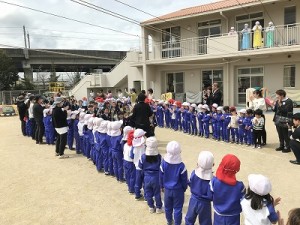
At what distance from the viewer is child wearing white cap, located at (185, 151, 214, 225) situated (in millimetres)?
3938

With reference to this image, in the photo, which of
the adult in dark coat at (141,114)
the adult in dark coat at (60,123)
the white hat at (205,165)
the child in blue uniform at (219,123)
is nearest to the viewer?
the white hat at (205,165)

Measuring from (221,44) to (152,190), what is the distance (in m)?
14.6

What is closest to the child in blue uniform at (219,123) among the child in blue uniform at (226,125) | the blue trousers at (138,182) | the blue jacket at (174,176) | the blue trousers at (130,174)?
the child in blue uniform at (226,125)

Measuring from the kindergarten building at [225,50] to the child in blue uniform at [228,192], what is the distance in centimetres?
1395

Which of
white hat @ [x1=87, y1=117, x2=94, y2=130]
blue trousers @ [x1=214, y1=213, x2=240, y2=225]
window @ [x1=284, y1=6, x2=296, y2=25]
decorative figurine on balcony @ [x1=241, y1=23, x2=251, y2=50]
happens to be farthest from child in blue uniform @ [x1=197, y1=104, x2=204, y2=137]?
window @ [x1=284, y1=6, x2=296, y2=25]

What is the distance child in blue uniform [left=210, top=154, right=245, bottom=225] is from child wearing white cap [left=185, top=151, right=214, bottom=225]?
28cm

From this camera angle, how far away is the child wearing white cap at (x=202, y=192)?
3938 millimetres

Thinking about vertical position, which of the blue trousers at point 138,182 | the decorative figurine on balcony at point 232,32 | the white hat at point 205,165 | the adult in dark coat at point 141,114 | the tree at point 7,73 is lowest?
the blue trousers at point 138,182

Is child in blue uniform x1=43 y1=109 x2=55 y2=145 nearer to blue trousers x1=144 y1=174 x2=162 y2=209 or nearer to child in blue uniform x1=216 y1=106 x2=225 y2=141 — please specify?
child in blue uniform x1=216 y1=106 x2=225 y2=141

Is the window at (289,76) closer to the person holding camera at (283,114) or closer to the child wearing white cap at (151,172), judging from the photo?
the person holding camera at (283,114)

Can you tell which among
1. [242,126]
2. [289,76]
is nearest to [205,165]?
[242,126]

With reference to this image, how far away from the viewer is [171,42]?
21.6 metres

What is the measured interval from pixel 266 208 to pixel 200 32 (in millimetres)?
18882

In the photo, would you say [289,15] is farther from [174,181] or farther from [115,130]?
[174,181]
